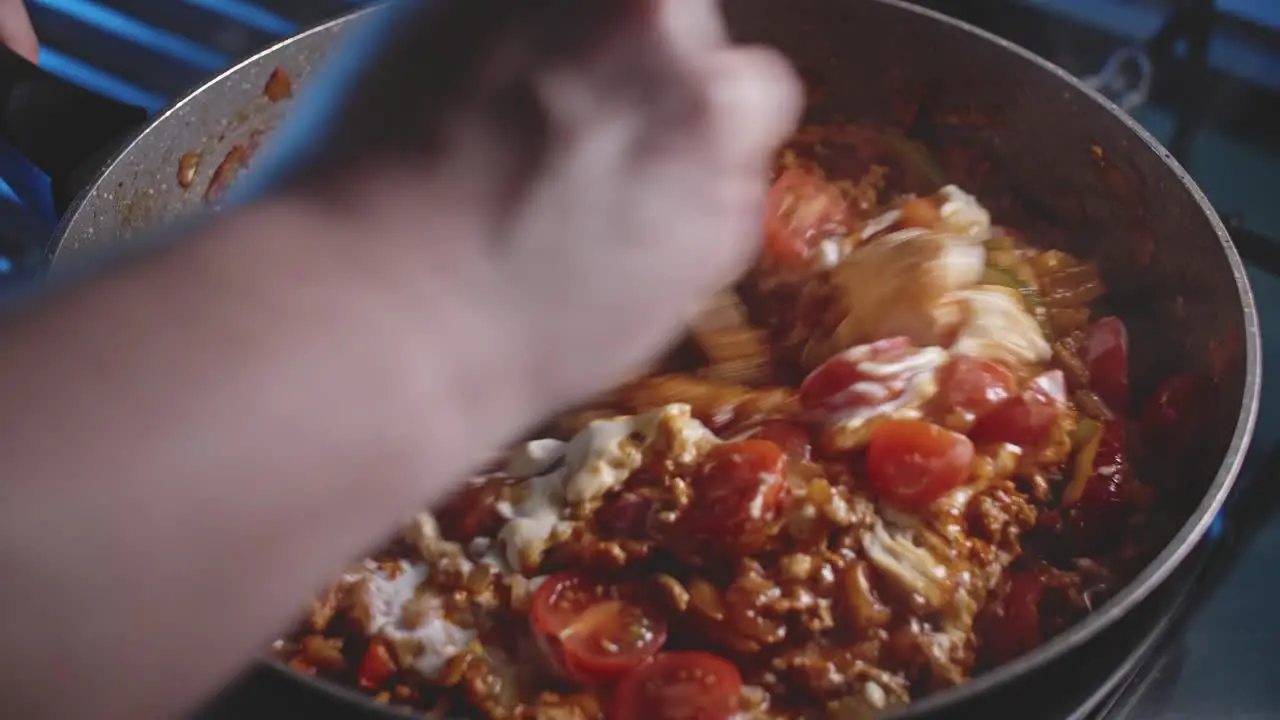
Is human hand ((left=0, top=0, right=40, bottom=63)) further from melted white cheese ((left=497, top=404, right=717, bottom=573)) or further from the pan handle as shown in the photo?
melted white cheese ((left=497, top=404, right=717, bottom=573))

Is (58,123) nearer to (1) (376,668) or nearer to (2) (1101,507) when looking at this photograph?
(1) (376,668)

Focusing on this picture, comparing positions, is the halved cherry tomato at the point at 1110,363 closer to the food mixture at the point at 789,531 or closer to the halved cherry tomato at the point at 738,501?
the food mixture at the point at 789,531

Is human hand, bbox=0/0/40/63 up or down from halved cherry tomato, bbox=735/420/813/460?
up

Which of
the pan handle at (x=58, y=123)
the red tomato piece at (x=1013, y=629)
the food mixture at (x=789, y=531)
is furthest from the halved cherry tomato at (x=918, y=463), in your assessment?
the pan handle at (x=58, y=123)

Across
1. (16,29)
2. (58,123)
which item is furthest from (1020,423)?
(16,29)

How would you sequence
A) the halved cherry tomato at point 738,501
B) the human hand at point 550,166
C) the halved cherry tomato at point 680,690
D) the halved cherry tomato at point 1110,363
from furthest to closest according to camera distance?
1. the halved cherry tomato at point 1110,363
2. the halved cherry tomato at point 738,501
3. the halved cherry tomato at point 680,690
4. the human hand at point 550,166

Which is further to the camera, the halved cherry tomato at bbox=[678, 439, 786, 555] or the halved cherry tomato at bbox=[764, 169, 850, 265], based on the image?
the halved cherry tomato at bbox=[764, 169, 850, 265]

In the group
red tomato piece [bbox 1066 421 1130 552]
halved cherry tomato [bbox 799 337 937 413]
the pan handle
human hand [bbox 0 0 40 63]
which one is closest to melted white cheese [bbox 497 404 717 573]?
halved cherry tomato [bbox 799 337 937 413]

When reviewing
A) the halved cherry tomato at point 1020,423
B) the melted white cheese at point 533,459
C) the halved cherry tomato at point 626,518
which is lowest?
the halved cherry tomato at point 626,518
